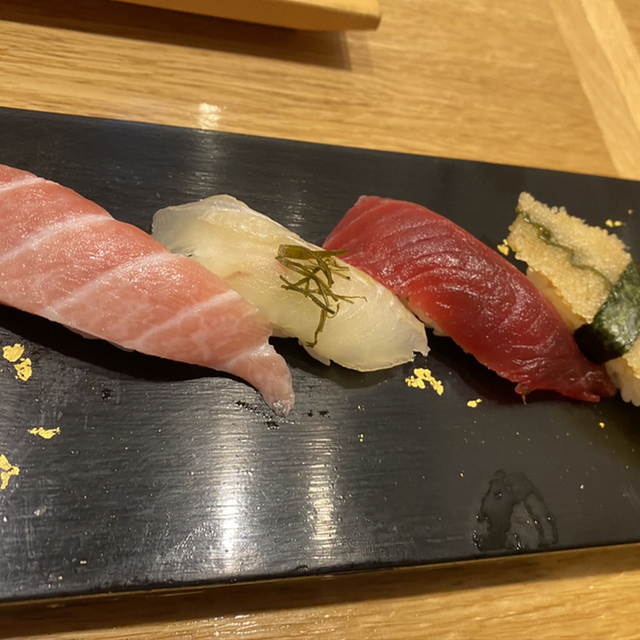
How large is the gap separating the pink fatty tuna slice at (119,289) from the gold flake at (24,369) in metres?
Result: 0.15

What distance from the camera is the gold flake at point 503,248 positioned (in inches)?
98.1

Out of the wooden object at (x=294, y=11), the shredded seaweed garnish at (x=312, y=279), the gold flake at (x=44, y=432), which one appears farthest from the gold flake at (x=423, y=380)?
the wooden object at (x=294, y=11)

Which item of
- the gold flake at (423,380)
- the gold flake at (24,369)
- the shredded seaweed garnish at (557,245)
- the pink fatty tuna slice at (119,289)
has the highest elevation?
the shredded seaweed garnish at (557,245)

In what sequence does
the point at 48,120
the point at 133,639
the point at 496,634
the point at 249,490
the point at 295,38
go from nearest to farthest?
the point at 133,639 < the point at 249,490 < the point at 496,634 < the point at 48,120 < the point at 295,38

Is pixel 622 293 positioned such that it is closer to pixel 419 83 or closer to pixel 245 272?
pixel 245 272

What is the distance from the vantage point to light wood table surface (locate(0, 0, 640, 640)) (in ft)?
5.40

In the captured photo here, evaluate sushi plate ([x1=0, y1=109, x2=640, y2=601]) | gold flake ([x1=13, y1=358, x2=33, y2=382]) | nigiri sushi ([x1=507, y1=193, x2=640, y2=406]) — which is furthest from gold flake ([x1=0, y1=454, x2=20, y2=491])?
nigiri sushi ([x1=507, y1=193, x2=640, y2=406])

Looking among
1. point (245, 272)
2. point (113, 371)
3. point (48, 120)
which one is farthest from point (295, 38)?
point (113, 371)

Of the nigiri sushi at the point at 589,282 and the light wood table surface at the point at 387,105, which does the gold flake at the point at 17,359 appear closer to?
the light wood table surface at the point at 387,105

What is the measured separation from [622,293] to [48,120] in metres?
2.39

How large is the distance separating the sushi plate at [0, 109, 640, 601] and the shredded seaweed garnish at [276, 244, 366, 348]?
212 mm

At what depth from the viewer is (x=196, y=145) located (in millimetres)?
2242

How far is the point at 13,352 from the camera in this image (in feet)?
5.44

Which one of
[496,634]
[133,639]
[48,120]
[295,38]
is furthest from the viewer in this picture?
[295,38]
